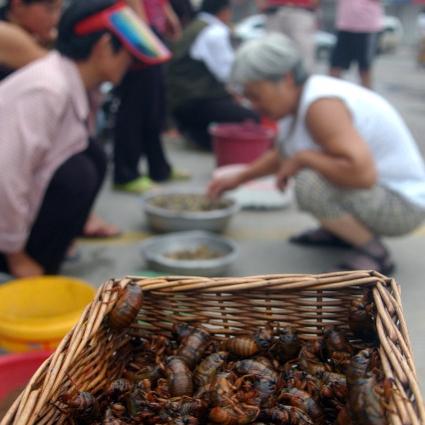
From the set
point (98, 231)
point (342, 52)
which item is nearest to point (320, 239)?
point (98, 231)

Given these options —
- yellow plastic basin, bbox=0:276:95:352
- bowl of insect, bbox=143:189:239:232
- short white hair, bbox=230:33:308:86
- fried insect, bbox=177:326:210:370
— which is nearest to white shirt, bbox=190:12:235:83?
bowl of insect, bbox=143:189:239:232

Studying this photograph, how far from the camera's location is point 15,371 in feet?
6.95

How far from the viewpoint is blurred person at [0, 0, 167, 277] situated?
9.39 ft

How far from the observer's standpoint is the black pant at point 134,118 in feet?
17.0

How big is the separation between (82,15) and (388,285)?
87.0 inches

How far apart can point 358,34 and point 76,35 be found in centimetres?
617

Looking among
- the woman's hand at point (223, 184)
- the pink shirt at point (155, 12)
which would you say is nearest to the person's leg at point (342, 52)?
the pink shirt at point (155, 12)

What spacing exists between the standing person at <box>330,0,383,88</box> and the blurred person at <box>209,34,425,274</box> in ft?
17.5

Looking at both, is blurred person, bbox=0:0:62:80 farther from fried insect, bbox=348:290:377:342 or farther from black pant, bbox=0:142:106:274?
fried insect, bbox=348:290:377:342

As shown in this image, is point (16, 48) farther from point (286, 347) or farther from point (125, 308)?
point (286, 347)

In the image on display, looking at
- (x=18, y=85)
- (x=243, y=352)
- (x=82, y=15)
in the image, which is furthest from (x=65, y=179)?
(x=243, y=352)

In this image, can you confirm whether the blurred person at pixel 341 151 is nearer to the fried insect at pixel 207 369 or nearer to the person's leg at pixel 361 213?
the person's leg at pixel 361 213

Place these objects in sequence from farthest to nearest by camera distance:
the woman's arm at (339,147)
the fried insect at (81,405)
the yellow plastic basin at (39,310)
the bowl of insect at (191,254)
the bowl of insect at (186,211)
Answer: the bowl of insect at (186,211) → the bowl of insect at (191,254) → the woman's arm at (339,147) → the yellow plastic basin at (39,310) → the fried insect at (81,405)

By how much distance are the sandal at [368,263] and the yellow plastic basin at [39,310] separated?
1.73 metres
